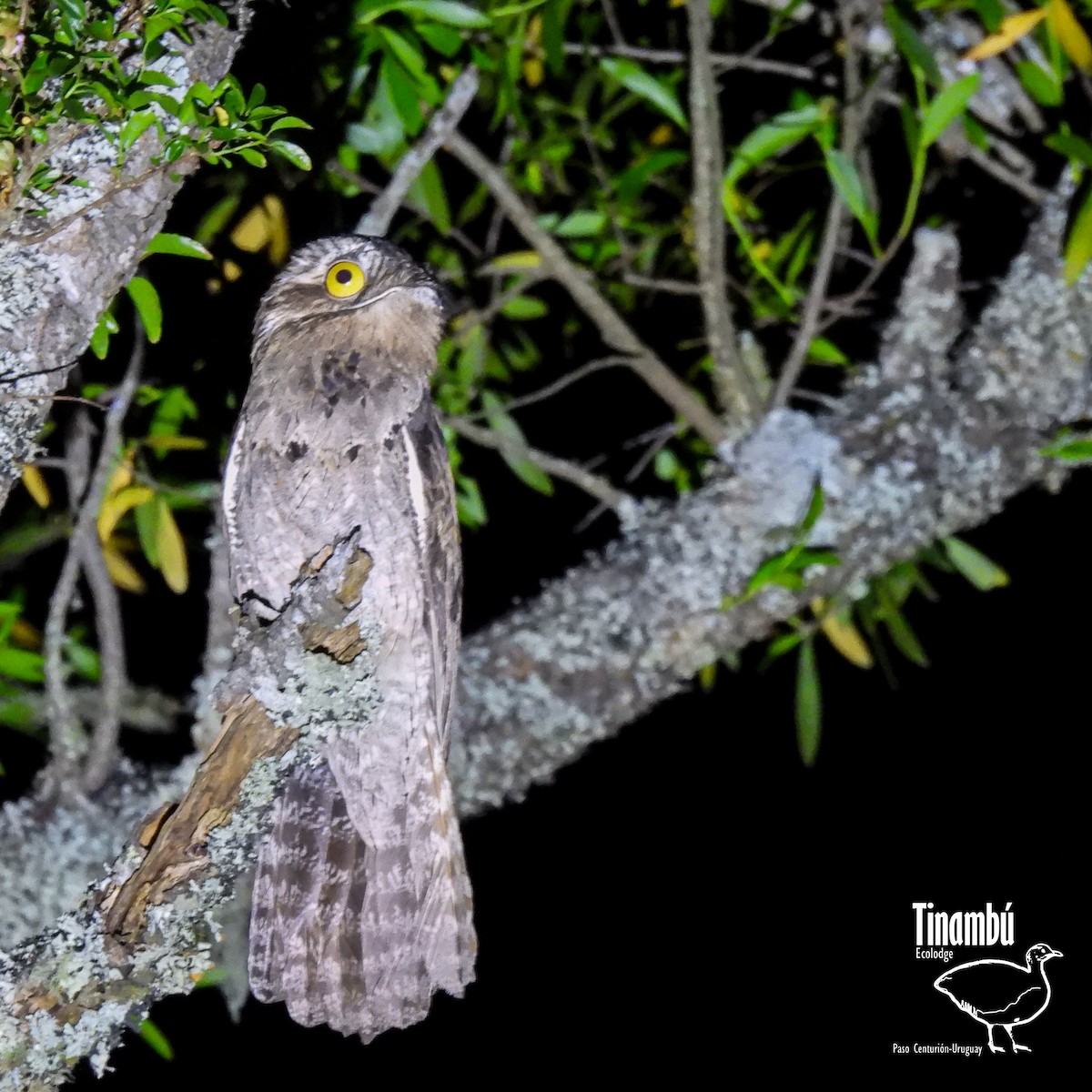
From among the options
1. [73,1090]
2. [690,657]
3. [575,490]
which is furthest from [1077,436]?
[73,1090]

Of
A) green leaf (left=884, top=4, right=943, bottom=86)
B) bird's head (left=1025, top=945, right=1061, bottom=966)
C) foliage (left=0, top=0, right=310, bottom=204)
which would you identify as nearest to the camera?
foliage (left=0, top=0, right=310, bottom=204)

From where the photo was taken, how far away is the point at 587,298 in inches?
87.0

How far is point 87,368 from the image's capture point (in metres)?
2.62

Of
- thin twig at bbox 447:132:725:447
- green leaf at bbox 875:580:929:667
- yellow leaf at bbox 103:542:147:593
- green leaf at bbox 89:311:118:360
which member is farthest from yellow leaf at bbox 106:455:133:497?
green leaf at bbox 875:580:929:667

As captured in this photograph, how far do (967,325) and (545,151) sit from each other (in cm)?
87

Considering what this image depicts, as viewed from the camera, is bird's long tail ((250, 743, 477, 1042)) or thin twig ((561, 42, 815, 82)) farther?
thin twig ((561, 42, 815, 82))

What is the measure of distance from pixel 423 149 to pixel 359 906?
118 centimetres

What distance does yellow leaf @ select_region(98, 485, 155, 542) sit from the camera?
7.44 feet

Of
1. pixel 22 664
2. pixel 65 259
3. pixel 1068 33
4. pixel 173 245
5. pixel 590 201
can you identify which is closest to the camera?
pixel 65 259

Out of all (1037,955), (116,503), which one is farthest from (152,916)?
(1037,955)

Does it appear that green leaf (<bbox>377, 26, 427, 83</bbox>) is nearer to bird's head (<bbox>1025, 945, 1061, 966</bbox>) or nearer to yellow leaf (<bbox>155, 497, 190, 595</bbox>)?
yellow leaf (<bbox>155, 497, 190, 595</bbox>)

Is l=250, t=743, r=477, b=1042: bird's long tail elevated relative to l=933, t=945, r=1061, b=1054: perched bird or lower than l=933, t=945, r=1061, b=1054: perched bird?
elevated

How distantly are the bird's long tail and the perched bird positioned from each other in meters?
1.56

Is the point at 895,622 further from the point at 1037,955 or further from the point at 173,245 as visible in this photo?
the point at 173,245
